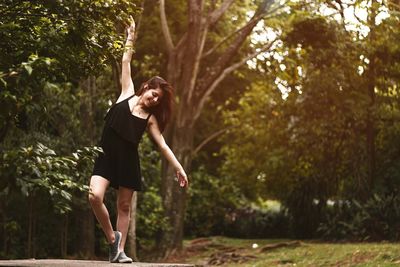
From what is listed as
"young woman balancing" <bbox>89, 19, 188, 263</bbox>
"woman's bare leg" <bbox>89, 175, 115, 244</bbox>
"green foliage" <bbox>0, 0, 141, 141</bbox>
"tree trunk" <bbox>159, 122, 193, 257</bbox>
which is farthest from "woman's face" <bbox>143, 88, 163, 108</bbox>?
"tree trunk" <bbox>159, 122, 193, 257</bbox>

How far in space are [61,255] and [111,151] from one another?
11.5 m

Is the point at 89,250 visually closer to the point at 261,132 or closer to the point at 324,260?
the point at 324,260

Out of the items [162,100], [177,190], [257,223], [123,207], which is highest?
[162,100]

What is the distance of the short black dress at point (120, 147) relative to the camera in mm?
7273

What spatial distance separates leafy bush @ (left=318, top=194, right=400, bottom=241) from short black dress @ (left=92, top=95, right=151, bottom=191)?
44.2 ft

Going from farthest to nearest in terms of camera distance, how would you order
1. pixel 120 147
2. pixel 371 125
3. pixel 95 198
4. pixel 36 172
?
1. pixel 371 125
2. pixel 120 147
3. pixel 95 198
4. pixel 36 172

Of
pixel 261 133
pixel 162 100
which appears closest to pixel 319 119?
pixel 261 133

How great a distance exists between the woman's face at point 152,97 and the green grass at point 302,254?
7240mm

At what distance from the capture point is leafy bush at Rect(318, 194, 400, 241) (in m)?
19.8

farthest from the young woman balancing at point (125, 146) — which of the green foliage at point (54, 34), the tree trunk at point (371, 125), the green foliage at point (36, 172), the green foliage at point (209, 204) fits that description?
the green foliage at point (209, 204)

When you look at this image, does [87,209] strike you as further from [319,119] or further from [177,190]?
[319,119]

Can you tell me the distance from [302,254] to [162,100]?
1050cm

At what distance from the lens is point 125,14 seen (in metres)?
7.17

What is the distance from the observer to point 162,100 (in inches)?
293
